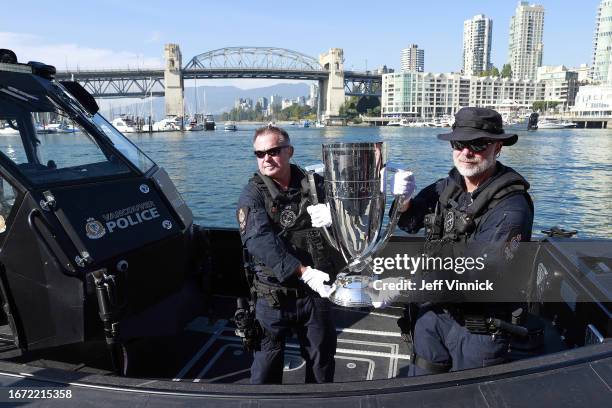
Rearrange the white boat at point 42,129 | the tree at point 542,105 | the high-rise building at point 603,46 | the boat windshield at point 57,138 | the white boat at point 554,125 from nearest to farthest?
the boat windshield at point 57,138 < the white boat at point 42,129 < the white boat at point 554,125 < the tree at point 542,105 < the high-rise building at point 603,46

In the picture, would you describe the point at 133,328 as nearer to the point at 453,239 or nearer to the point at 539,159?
the point at 453,239

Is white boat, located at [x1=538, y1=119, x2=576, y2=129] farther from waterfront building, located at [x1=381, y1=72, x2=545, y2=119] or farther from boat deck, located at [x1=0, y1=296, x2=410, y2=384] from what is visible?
boat deck, located at [x1=0, y1=296, x2=410, y2=384]

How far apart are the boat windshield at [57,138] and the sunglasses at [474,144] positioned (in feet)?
7.17

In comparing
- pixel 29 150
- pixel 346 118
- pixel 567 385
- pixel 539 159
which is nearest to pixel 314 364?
pixel 567 385

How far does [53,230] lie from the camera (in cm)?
244

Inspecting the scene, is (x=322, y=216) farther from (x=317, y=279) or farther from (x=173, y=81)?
(x=173, y=81)

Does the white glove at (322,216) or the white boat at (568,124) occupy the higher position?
the white glove at (322,216)

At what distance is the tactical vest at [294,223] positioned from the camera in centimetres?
246

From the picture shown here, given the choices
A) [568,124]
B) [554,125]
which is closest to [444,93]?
[568,124]

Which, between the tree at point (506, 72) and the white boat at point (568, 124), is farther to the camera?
the tree at point (506, 72)

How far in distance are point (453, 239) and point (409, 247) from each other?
70cm

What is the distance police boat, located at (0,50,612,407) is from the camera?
1.54m

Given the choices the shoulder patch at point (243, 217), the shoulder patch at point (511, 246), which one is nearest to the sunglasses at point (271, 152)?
the shoulder patch at point (243, 217)

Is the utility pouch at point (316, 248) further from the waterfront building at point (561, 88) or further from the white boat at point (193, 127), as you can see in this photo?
the waterfront building at point (561, 88)
